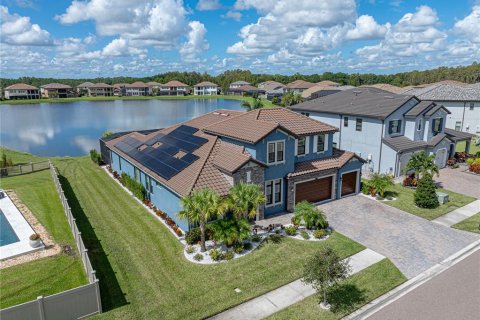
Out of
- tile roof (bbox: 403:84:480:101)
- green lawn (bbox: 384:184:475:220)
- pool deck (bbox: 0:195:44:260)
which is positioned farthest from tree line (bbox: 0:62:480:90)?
pool deck (bbox: 0:195:44:260)

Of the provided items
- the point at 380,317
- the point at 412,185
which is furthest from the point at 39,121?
the point at 380,317

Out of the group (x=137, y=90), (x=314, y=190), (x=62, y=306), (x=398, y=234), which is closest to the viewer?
(x=62, y=306)

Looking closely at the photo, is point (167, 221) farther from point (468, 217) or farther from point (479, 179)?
point (479, 179)

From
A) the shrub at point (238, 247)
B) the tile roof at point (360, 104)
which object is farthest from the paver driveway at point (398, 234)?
the tile roof at point (360, 104)

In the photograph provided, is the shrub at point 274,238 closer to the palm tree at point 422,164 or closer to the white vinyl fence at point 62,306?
the white vinyl fence at point 62,306

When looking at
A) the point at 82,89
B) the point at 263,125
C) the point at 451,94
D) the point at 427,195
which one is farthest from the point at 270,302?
the point at 82,89

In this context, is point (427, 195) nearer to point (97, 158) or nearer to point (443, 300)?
point (443, 300)

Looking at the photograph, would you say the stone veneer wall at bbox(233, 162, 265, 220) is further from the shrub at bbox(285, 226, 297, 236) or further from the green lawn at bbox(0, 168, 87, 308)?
the green lawn at bbox(0, 168, 87, 308)
